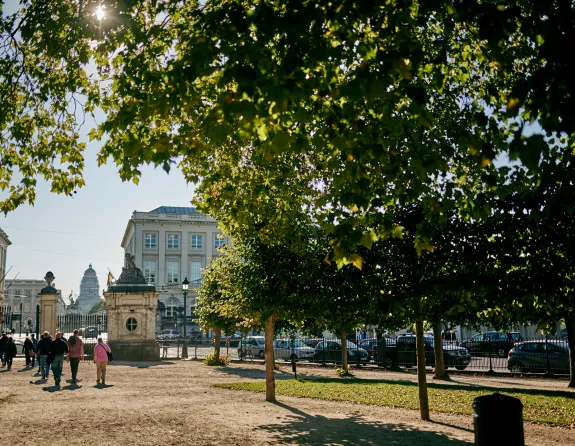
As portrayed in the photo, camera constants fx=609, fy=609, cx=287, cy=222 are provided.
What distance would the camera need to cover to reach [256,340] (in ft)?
130

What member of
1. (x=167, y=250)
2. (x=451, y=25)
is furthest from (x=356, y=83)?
(x=167, y=250)

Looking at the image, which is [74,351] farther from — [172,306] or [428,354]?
[172,306]

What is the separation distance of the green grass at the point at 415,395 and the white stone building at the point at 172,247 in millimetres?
62105

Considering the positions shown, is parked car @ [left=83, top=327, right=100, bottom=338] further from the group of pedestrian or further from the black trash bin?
the black trash bin

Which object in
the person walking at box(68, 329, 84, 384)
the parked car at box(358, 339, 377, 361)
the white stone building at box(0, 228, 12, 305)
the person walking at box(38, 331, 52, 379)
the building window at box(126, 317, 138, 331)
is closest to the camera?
the person walking at box(68, 329, 84, 384)

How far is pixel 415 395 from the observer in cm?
1711

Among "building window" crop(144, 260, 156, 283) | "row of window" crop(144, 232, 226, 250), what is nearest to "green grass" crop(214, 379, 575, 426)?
"building window" crop(144, 260, 156, 283)

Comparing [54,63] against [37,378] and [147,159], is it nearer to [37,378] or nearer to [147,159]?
[147,159]

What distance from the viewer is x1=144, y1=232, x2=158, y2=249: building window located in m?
83.6

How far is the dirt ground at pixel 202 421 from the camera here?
405 inches

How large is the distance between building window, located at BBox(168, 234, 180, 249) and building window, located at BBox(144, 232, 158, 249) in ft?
6.24

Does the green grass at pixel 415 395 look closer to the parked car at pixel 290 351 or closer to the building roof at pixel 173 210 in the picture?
the parked car at pixel 290 351

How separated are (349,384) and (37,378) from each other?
11411mm

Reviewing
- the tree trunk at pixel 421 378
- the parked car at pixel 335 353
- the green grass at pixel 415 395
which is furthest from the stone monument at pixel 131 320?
the tree trunk at pixel 421 378
